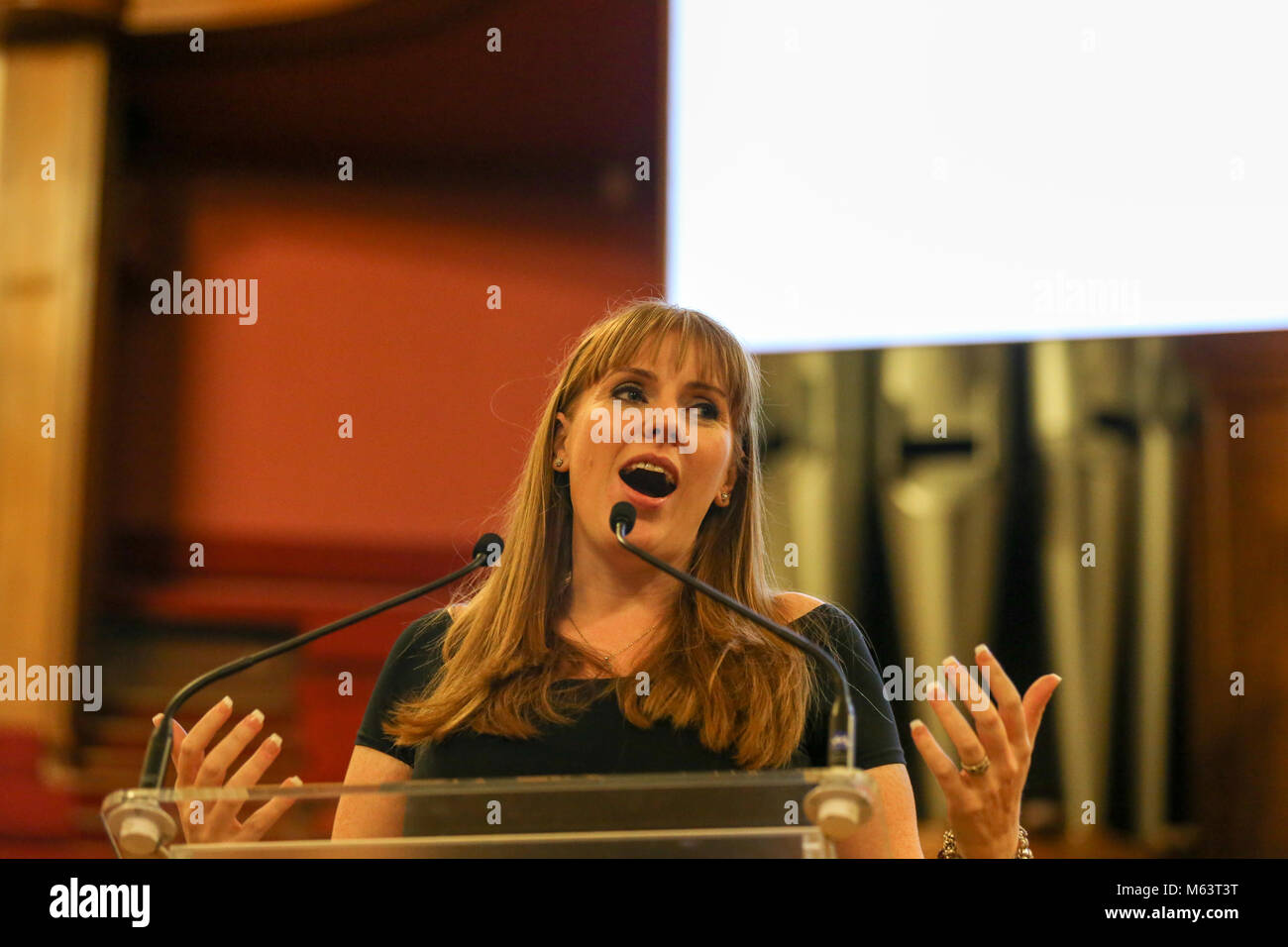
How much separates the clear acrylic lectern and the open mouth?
489 mm

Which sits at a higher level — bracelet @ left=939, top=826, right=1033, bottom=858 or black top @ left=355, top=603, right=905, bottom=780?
black top @ left=355, top=603, right=905, bottom=780

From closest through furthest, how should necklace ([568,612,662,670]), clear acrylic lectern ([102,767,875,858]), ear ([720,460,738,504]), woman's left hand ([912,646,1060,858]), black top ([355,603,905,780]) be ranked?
clear acrylic lectern ([102,767,875,858]) < woman's left hand ([912,646,1060,858]) < black top ([355,603,905,780]) < necklace ([568,612,662,670]) < ear ([720,460,738,504])

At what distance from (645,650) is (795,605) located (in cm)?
17

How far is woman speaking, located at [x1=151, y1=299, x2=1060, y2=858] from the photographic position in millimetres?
1206

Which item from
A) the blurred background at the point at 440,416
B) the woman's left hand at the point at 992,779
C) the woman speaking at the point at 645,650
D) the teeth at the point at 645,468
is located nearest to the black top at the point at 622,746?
the woman speaking at the point at 645,650

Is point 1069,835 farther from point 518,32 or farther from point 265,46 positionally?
point 265,46

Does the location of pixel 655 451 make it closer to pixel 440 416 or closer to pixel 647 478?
pixel 647 478

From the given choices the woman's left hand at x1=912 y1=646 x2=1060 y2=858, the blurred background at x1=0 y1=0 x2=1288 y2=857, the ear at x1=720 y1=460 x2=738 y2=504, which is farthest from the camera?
the blurred background at x1=0 y1=0 x2=1288 y2=857

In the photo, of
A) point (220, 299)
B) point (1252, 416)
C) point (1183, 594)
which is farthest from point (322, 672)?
point (1252, 416)

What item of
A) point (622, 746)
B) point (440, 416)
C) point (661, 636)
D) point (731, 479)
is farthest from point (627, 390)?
point (440, 416)

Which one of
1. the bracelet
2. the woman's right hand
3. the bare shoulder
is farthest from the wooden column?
the bracelet

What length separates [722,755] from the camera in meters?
1.26

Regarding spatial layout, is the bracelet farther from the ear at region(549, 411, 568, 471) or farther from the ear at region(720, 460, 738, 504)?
the ear at region(549, 411, 568, 471)

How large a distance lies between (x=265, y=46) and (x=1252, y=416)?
7.50 ft
